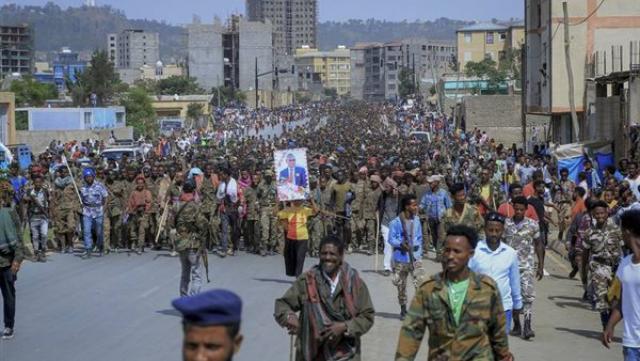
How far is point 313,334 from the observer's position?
7.33 meters

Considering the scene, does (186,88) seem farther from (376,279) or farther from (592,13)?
(376,279)

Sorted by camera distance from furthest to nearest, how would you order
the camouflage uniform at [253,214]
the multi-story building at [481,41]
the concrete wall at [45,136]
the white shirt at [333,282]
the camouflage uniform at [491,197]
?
1. the multi-story building at [481,41]
2. the concrete wall at [45,136]
3. the camouflage uniform at [253,214]
4. the camouflage uniform at [491,197]
5. the white shirt at [333,282]

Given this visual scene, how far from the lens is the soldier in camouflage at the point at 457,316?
20.4 feet

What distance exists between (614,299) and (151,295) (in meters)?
8.37

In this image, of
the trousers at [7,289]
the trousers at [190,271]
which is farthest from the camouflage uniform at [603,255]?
the trousers at [7,289]

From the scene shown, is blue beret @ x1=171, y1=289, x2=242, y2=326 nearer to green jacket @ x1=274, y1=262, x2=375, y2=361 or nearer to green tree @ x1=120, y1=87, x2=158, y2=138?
green jacket @ x1=274, y1=262, x2=375, y2=361

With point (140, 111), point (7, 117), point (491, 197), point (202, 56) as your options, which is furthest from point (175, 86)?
point (491, 197)

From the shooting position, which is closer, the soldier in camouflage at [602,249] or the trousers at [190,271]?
the soldier in camouflage at [602,249]

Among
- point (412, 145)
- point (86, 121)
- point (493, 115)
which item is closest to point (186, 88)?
point (86, 121)

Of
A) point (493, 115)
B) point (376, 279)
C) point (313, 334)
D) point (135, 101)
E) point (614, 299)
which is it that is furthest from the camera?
point (135, 101)

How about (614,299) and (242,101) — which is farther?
(242,101)

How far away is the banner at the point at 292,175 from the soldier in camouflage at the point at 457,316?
10499mm

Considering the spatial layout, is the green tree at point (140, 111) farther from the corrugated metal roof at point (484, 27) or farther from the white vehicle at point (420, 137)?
the corrugated metal roof at point (484, 27)

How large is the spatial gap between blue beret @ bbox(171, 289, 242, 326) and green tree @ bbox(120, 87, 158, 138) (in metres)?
81.3
